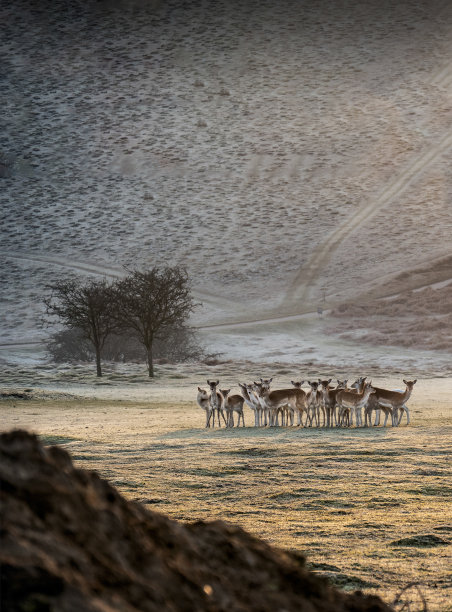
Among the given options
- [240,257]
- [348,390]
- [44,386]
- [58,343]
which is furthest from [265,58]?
[348,390]

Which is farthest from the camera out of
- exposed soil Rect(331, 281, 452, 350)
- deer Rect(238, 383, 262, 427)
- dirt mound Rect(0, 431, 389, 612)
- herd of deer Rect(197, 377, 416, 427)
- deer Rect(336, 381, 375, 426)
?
exposed soil Rect(331, 281, 452, 350)

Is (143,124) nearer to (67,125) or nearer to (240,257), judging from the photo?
(67,125)

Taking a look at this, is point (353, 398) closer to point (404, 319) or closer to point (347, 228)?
point (404, 319)

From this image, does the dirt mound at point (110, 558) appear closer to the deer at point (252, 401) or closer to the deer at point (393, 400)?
the deer at point (393, 400)

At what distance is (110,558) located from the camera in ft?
6.04

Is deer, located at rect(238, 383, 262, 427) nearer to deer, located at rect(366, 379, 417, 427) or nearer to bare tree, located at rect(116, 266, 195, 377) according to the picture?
deer, located at rect(366, 379, 417, 427)

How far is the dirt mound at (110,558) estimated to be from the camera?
1.56 metres

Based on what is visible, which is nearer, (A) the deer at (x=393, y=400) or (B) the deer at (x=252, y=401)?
(A) the deer at (x=393, y=400)

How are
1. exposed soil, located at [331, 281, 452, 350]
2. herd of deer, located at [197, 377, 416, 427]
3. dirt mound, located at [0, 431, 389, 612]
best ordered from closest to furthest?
dirt mound, located at [0, 431, 389, 612]
herd of deer, located at [197, 377, 416, 427]
exposed soil, located at [331, 281, 452, 350]

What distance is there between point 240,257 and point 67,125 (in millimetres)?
33907

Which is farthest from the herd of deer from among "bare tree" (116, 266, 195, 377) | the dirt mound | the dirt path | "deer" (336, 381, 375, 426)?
the dirt path

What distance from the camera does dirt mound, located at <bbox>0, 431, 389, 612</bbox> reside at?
5.11ft

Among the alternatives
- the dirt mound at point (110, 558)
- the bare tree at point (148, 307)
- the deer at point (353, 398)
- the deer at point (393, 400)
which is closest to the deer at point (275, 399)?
the deer at point (353, 398)

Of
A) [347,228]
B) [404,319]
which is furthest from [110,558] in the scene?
[347,228]
